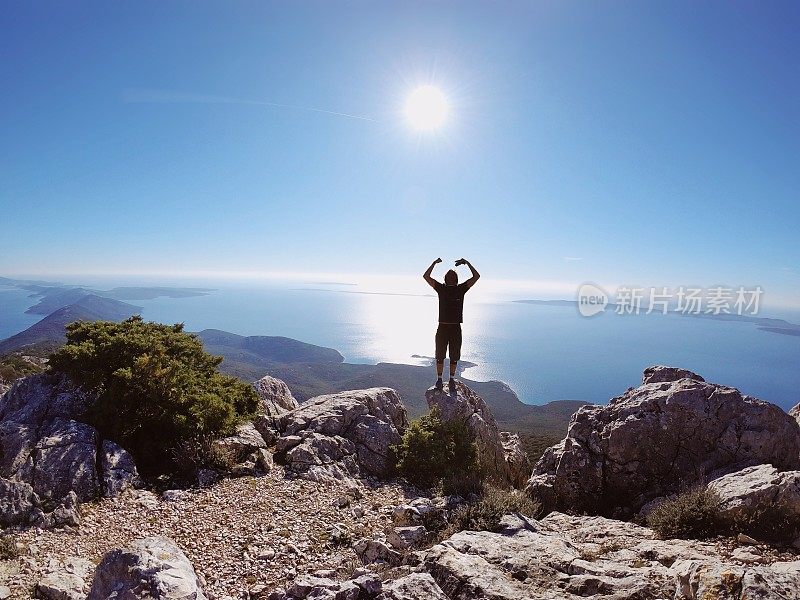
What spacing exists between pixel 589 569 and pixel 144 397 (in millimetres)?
11693

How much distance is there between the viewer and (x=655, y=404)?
1018 centimetres

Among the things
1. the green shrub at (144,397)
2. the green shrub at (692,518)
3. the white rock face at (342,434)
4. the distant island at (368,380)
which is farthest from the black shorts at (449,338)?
the distant island at (368,380)

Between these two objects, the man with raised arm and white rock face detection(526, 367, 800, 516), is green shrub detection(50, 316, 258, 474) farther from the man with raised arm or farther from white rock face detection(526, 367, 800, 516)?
white rock face detection(526, 367, 800, 516)

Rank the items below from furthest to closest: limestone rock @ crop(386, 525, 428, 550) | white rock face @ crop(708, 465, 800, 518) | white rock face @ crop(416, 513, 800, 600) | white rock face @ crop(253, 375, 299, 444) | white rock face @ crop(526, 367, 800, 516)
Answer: white rock face @ crop(253, 375, 299, 444), white rock face @ crop(526, 367, 800, 516), limestone rock @ crop(386, 525, 428, 550), white rock face @ crop(708, 465, 800, 518), white rock face @ crop(416, 513, 800, 600)

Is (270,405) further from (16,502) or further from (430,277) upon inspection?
(430,277)

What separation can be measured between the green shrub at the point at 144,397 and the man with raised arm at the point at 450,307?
6.93m

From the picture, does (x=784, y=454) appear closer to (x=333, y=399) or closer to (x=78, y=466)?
(x=333, y=399)

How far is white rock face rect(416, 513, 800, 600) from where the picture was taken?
172 inches

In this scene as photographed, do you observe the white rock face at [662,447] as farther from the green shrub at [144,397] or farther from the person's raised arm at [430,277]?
the green shrub at [144,397]

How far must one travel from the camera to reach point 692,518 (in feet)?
22.4

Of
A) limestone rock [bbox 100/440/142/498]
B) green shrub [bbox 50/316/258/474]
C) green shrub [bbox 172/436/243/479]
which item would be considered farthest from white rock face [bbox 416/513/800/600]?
green shrub [bbox 50/316/258/474]

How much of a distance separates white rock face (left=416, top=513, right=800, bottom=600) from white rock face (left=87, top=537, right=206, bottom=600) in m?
3.45

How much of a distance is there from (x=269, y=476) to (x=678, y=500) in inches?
372

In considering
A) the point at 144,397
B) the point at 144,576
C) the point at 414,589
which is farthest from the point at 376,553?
the point at 144,397
